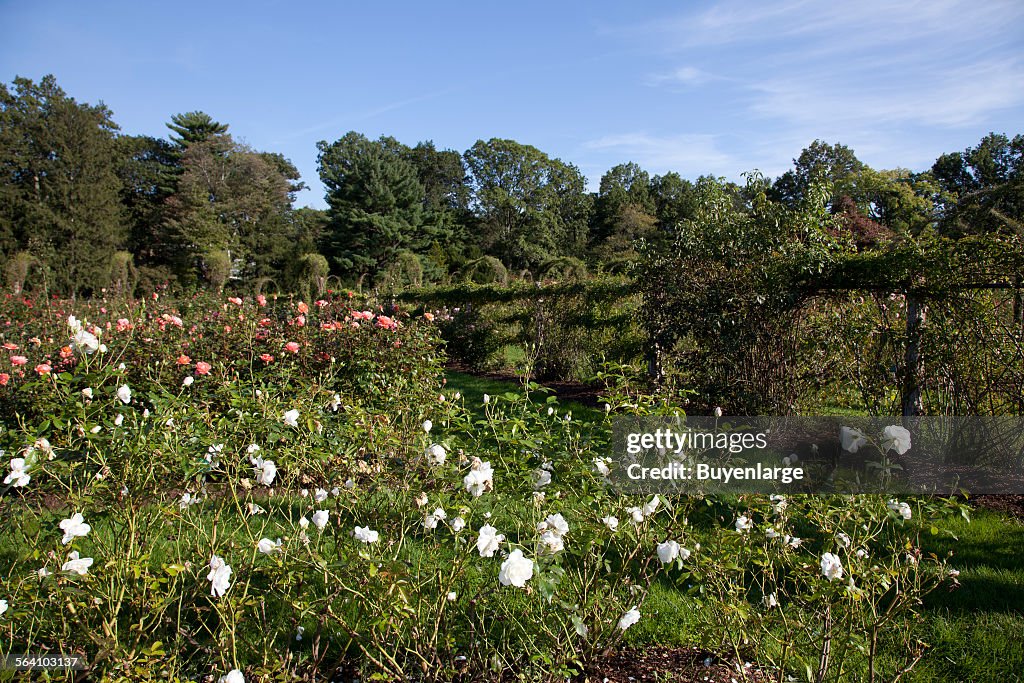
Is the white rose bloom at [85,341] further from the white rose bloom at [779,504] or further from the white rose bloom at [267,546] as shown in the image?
the white rose bloom at [779,504]

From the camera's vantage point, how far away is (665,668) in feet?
6.43

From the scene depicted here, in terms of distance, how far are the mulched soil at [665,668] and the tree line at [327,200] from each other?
1145cm

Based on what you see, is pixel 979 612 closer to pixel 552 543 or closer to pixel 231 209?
pixel 552 543

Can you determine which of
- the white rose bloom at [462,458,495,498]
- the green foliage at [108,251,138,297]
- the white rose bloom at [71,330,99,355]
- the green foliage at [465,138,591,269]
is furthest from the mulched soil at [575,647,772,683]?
the green foliage at [465,138,591,269]

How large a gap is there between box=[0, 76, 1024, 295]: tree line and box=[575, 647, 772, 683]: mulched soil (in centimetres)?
1145

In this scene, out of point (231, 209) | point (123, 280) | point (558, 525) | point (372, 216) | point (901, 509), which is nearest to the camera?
point (558, 525)

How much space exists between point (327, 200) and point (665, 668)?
3254 centimetres

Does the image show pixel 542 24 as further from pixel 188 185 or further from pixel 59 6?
pixel 188 185

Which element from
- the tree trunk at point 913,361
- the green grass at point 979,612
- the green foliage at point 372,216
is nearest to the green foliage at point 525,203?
the green foliage at point 372,216

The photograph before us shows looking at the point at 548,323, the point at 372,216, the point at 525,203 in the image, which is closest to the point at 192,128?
the point at 372,216

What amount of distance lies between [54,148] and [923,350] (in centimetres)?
3151

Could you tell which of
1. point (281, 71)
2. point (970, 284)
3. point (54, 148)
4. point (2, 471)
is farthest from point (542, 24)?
point (54, 148)

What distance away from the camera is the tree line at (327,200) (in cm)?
2365

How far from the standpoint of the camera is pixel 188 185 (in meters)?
28.1
